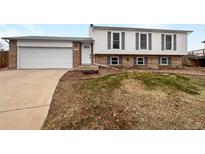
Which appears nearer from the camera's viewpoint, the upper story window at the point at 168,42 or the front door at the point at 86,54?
the front door at the point at 86,54

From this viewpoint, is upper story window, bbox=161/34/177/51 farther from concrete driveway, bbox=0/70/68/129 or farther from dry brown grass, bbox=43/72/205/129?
concrete driveway, bbox=0/70/68/129

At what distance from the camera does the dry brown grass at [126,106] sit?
5.02 meters

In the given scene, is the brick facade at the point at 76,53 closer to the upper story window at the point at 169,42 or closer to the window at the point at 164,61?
the upper story window at the point at 169,42

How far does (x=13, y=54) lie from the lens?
61.9 feet

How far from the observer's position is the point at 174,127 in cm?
491

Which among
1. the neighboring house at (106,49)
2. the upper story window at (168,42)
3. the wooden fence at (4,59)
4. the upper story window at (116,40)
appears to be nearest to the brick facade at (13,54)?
the neighboring house at (106,49)

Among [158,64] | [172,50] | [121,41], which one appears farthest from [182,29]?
[121,41]

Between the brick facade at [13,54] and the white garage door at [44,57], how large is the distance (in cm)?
42

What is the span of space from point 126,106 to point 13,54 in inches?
627

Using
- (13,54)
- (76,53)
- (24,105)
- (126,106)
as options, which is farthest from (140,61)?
(24,105)

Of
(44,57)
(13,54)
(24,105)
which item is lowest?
(24,105)

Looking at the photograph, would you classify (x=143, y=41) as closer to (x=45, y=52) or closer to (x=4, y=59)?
(x=45, y=52)

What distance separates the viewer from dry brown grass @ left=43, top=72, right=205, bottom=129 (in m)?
5.02

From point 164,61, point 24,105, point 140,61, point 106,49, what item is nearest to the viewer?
point 24,105
